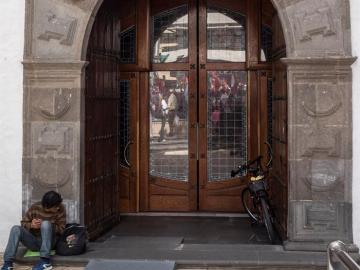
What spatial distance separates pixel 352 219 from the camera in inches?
257

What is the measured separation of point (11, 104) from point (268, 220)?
3.28 m

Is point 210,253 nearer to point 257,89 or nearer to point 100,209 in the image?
point 100,209

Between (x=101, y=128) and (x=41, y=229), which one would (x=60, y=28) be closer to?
(x=101, y=128)

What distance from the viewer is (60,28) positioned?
6793 mm

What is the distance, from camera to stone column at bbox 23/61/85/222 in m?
6.79

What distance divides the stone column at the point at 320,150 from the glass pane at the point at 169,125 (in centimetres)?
268

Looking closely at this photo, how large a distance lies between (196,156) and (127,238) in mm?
1928

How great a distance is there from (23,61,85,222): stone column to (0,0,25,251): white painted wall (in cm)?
14

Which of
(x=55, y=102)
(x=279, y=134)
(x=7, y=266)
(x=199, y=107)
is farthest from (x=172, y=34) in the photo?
(x=7, y=266)

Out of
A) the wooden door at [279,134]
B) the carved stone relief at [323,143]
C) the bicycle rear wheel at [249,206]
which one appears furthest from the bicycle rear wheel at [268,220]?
the carved stone relief at [323,143]

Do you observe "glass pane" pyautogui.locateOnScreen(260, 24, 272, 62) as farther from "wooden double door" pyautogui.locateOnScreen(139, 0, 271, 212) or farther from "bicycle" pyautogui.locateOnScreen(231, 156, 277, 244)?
"bicycle" pyautogui.locateOnScreen(231, 156, 277, 244)

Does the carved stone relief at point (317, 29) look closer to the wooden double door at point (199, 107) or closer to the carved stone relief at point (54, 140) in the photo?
the wooden double door at point (199, 107)

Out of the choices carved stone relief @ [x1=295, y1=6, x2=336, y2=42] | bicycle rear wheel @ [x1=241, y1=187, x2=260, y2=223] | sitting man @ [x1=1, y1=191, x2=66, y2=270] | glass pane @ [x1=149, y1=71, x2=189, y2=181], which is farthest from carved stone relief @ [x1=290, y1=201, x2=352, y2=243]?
glass pane @ [x1=149, y1=71, x2=189, y2=181]

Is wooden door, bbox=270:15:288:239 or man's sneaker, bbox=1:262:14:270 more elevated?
wooden door, bbox=270:15:288:239
